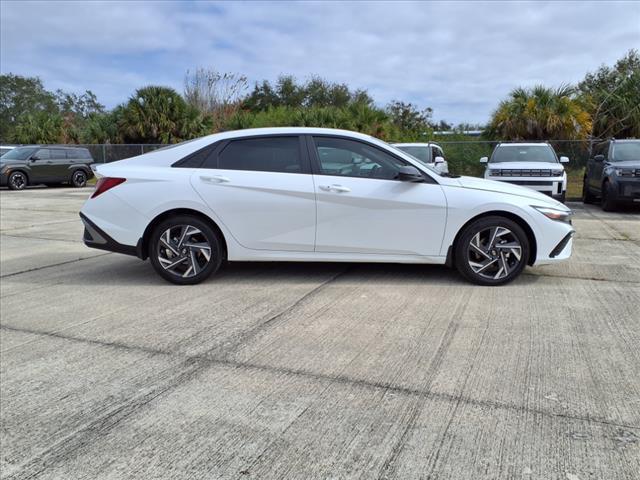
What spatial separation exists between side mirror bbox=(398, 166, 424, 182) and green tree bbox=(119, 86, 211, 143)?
904 inches

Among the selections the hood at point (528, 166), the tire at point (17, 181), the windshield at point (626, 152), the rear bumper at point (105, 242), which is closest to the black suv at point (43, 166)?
the tire at point (17, 181)

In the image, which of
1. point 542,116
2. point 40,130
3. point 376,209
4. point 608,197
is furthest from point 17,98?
point 376,209

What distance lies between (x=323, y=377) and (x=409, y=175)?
8.60 feet

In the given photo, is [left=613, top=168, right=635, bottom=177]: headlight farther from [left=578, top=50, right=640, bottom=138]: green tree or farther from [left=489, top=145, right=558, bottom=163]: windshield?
[left=578, top=50, right=640, bottom=138]: green tree

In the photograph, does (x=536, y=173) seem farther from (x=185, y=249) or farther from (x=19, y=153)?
(x=19, y=153)

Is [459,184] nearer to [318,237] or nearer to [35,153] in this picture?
[318,237]

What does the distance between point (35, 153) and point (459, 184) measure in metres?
20.1

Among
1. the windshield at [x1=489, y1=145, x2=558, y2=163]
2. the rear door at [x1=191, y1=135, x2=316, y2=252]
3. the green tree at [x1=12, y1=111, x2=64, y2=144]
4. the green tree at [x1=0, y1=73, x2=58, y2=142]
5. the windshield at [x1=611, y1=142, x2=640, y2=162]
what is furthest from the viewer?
the green tree at [x1=0, y1=73, x2=58, y2=142]

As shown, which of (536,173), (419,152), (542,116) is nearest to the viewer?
(536,173)

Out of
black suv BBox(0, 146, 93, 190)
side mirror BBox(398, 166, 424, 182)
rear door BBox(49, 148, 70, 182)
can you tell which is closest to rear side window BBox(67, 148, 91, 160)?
black suv BBox(0, 146, 93, 190)

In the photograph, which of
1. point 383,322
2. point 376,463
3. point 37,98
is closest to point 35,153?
point 383,322

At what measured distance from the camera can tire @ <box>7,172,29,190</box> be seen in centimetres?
2031

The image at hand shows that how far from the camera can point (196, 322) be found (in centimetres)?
445

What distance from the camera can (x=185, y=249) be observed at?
18.2ft
